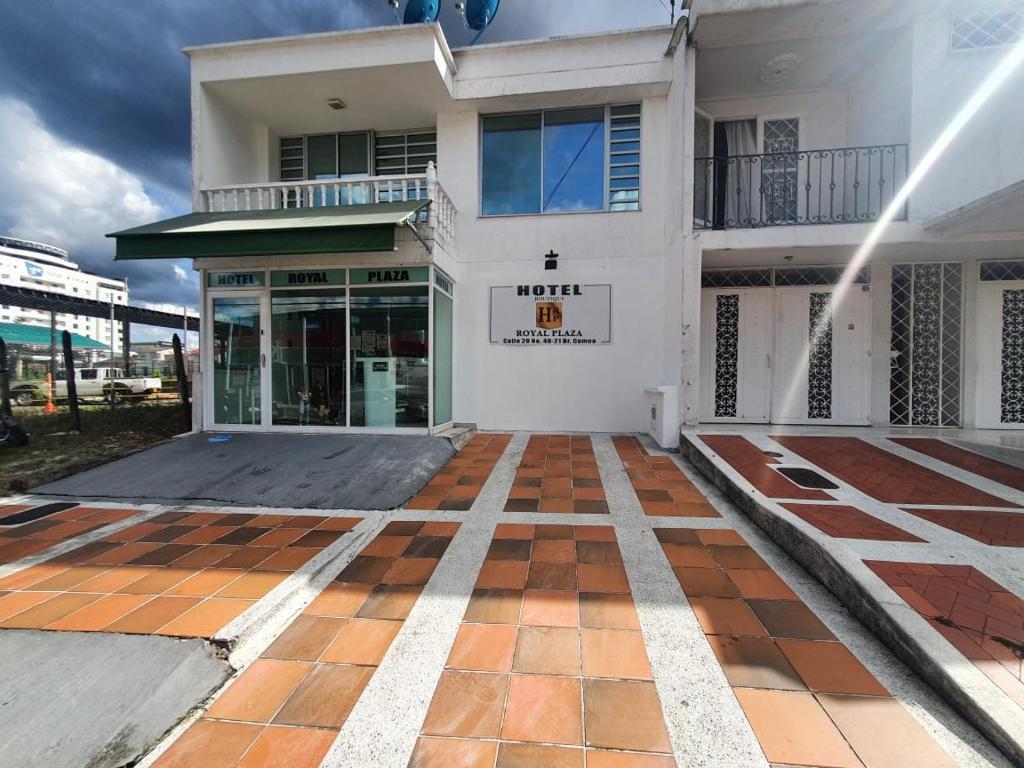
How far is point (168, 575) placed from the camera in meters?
2.82

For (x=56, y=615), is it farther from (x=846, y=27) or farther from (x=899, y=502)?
A: (x=846, y=27)

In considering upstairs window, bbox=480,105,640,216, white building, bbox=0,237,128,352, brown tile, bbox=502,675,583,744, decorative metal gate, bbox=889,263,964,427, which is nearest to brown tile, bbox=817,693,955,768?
brown tile, bbox=502,675,583,744

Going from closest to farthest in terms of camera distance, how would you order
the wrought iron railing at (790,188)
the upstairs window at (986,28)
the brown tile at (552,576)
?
1. the brown tile at (552,576)
2. the upstairs window at (986,28)
3. the wrought iron railing at (790,188)

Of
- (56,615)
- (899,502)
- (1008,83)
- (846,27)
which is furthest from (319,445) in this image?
(1008,83)

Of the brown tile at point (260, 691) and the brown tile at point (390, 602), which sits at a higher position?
the brown tile at point (390, 602)

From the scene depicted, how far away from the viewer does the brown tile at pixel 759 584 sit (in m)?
2.56

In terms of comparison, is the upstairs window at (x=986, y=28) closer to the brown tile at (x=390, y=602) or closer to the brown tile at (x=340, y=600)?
the brown tile at (x=390, y=602)

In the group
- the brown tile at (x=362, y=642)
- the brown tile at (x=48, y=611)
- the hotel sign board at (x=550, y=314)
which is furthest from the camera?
the hotel sign board at (x=550, y=314)

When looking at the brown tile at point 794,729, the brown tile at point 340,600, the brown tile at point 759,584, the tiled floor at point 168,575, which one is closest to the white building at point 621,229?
the tiled floor at point 168,575

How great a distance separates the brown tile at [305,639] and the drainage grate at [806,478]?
4.39 metres

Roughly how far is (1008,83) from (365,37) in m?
9.21

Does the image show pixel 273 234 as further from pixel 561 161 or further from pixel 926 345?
pixel 926 345

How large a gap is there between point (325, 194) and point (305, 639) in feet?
22.4

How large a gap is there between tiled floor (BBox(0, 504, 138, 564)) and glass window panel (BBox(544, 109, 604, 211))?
7.32 m
